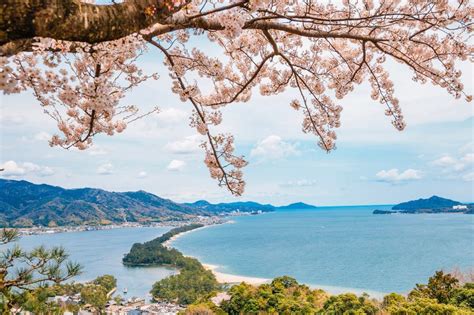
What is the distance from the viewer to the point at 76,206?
84688 mm

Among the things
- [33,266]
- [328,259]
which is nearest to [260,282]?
[328,259]

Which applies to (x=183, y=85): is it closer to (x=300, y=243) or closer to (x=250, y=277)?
(x=250, y=277)

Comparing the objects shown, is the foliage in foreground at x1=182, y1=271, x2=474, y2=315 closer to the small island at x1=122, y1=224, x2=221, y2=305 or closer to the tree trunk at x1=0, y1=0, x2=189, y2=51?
the small island at x1=122, y1=224, x2=221, y2=305

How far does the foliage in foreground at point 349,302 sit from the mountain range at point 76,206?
58.3 meters

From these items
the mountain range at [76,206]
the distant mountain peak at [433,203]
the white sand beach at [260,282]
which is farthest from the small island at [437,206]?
the white sand beach at [260,282]

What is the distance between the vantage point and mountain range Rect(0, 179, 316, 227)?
73312 mm

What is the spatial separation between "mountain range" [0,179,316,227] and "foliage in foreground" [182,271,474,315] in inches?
2294

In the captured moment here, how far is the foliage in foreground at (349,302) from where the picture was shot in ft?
30.3

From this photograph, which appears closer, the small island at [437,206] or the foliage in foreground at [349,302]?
the foliage in foreground at [349,302]

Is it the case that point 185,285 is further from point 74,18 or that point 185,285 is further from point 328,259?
point 74,18

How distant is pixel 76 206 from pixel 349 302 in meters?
82.6

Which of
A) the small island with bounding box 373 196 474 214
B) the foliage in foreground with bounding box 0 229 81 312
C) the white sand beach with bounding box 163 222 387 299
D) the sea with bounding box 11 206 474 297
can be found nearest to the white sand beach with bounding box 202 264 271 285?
the white sand beach with bounding box 163 222 387 299

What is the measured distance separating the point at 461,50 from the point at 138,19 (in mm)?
2342

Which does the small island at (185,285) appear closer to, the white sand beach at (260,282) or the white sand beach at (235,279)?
the white sand beach at (235,279)
